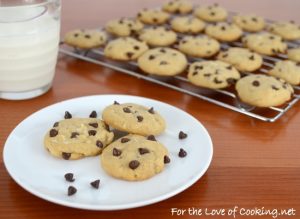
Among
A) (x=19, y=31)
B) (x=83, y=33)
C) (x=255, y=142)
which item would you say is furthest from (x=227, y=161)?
(x=83, y=33)

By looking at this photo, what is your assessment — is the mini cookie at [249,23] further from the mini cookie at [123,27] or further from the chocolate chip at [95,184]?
the chocolate chip at [95,184]

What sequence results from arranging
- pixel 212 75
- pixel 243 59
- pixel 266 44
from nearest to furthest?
1. pixel 212 75
2. pixel 243 59
3. pixel 266 44

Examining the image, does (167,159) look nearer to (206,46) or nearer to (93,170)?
(93,170)

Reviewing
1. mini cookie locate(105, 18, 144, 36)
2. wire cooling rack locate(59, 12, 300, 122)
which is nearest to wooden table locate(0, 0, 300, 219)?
wire cooling rack locate(59, 12, 300, 122)

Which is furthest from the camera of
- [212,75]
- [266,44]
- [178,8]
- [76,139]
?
[178,8]

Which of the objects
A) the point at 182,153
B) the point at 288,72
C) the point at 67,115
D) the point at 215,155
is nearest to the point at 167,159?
the point at 182,153

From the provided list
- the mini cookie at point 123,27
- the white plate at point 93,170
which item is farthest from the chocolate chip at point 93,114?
the mini cookie at point 123,27

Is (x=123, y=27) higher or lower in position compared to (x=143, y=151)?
lower

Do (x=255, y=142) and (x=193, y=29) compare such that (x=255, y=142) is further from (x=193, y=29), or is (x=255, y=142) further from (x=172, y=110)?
(x=193, y=29)
